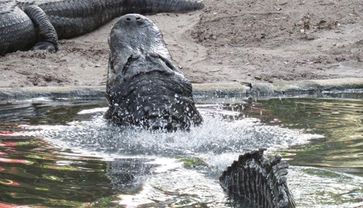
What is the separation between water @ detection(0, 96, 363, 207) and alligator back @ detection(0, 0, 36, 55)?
12.8ft

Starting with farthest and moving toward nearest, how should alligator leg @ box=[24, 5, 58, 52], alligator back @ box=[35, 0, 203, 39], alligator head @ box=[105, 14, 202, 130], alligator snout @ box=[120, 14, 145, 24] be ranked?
alligator back @ box=[35, 0, 203, 39] < alligator leg @ box=[24, 5, 58, 52] < alligator snout @ box=[120, 14, 145, 24] < alligator head @ box=[105, 14, 202, 130]

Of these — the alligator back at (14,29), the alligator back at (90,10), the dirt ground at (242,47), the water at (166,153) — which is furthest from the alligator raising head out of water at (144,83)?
the alligator back at (90,10)

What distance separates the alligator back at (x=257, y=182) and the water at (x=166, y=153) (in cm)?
8

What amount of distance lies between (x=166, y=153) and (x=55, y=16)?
7388 millimetres

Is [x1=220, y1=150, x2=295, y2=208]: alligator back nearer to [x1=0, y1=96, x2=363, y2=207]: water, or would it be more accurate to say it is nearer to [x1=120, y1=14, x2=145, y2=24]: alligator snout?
[x1=0, y1=96, x2=363, y2=207]: water

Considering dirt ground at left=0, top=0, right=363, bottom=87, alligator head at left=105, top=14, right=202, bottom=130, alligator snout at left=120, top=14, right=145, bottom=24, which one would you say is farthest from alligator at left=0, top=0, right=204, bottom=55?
alligator head at left=105, top=14, right=202, bottom=130

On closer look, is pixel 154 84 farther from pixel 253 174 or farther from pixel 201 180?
pixel 253 174

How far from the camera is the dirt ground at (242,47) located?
30.0ft

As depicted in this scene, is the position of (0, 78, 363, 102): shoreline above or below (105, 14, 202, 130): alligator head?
below

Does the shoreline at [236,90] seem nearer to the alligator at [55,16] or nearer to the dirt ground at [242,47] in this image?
the dirt ground at [242,47]

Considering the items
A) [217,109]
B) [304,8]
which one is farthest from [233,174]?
[304,8]

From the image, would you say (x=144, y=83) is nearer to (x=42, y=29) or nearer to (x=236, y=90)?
(x=236, y=90)

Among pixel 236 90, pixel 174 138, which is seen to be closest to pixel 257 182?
pixel 174 138

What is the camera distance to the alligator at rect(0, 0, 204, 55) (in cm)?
1085
